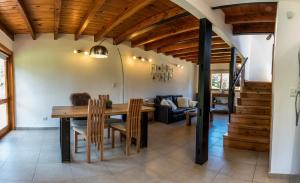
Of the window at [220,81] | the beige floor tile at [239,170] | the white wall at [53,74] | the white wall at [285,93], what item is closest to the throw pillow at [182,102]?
the white wall at [53,74]

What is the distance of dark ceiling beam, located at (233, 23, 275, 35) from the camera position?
442cm

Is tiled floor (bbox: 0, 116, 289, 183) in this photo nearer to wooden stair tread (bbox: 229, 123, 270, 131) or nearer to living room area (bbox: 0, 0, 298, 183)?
living room area (bbox: 0, 0, 298, 183)

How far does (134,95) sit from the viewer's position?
22.0ft

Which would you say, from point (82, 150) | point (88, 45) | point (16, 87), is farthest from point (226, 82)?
point (16, 87)

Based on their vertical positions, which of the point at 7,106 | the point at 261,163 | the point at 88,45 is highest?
the point at 88,45

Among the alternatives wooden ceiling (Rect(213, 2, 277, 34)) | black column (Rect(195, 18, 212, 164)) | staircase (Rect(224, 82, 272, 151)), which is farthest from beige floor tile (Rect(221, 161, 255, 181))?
wooden ceiling (Rect(213, 2, 277, 34))

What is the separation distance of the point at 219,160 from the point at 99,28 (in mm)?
3916

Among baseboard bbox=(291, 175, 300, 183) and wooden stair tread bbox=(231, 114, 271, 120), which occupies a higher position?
wooden stair tread bbox=(231, 114, 271, 120)

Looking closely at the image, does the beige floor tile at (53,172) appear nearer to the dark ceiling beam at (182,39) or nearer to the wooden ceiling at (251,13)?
the wooden ceiling at (251,13)

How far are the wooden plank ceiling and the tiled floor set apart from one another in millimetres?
2419

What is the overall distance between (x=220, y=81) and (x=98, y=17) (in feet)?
23.1

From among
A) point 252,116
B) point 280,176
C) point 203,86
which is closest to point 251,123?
point 252,116

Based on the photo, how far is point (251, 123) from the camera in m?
4.43

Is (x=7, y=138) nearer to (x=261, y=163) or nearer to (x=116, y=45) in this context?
(x=116, y=45)
